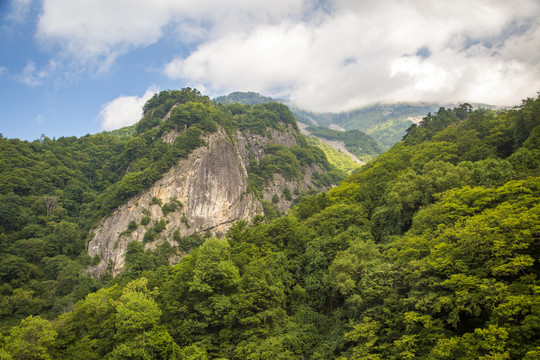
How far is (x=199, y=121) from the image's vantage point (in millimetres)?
81875

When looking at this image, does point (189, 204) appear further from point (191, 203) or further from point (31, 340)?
point (31, 340)

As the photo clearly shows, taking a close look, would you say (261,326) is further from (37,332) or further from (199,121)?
(199,121)

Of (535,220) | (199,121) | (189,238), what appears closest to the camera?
(535,220)

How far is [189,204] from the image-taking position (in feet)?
242

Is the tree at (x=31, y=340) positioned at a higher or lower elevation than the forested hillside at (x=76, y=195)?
lower

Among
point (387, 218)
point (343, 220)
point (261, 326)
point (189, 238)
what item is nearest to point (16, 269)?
point (189, 238)

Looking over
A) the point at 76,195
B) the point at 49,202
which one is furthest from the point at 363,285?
the point at 76,195

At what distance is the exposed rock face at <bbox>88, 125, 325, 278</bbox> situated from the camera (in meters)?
63.4

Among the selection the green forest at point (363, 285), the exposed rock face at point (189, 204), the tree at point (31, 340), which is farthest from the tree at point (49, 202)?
the tree at point (31, 340)

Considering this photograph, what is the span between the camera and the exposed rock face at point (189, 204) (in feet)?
208

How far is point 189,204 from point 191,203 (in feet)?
1.87

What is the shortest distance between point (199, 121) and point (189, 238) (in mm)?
32776

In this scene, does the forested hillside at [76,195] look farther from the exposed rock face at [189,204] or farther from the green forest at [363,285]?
the exposed rock face at [189,204]

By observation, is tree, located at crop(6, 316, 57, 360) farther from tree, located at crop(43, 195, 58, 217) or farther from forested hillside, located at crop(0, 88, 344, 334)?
tree, located at crop(43, 195, 58, 217)
